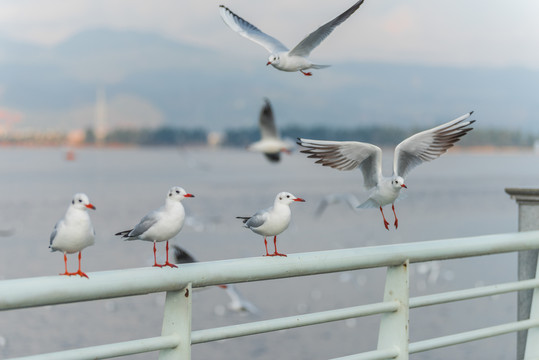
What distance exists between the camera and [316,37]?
281 centimetres

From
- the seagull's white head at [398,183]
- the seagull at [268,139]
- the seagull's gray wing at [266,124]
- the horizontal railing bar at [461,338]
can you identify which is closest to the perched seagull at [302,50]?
the seagull's white head at [398,183]

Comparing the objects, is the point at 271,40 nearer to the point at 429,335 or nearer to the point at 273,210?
the point at 273,210

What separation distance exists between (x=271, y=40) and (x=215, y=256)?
87.3 ft

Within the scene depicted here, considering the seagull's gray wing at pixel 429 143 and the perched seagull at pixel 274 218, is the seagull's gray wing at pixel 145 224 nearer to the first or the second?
the perched seagull at pixel 274 218

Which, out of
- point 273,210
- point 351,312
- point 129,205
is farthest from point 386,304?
point 129,205

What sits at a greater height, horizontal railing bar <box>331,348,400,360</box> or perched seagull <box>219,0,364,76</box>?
perched seagull <box>219,0,364,76</box>

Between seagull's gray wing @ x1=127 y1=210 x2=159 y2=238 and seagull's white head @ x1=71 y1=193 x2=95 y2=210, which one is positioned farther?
seagull's gray wing @ x1=127 y1=210 x2=159 y2=238

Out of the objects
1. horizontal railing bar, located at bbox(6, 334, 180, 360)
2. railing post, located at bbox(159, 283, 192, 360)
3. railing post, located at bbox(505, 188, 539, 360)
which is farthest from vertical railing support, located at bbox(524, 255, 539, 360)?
horizontal railing bar, located at bbox(6, 334, 180, 360)

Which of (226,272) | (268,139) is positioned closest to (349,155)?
(226,272)

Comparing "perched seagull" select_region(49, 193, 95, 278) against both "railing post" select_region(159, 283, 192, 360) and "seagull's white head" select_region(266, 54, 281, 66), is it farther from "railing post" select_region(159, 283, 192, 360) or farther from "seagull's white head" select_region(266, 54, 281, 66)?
"seagull's white head" select_region(266, 54, 281, 66)

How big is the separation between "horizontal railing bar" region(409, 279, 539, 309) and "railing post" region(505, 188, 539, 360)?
441 mm

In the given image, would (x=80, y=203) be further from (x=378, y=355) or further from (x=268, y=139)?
(x=268, y=139)

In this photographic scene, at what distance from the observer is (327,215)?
4822 centimetres

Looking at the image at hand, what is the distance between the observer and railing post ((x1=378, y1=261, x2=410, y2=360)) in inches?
111
